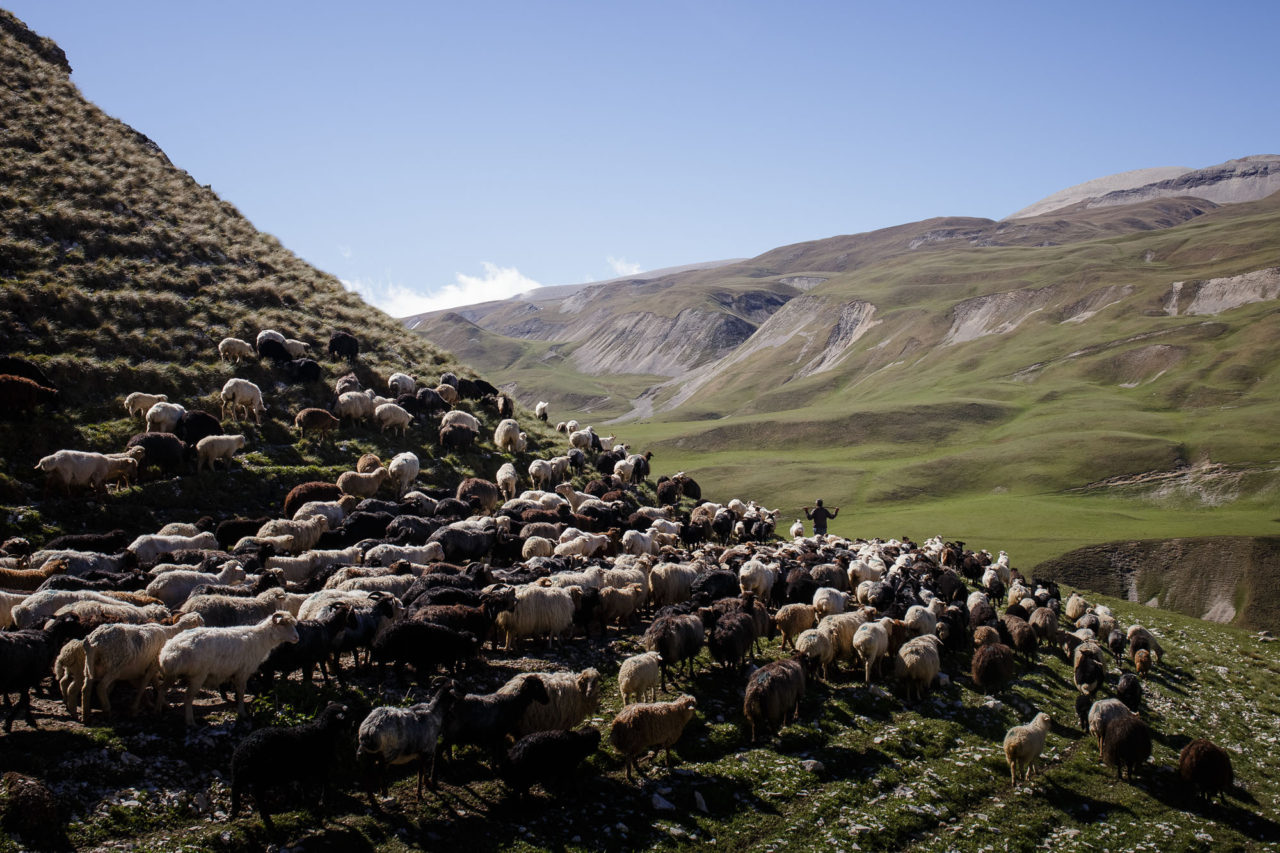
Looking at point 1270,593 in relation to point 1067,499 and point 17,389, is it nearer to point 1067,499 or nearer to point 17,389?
point 1067,499

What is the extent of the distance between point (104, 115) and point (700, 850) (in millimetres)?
59046

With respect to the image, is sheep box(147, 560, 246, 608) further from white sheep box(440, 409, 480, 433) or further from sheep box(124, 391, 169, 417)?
white sheep box(440, 409, 480, 433)

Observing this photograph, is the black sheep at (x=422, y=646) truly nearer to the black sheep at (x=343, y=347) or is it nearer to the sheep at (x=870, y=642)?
the sheep at (x=870, y=642)

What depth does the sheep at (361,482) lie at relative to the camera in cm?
2566

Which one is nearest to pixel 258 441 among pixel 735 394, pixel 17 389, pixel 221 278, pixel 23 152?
pixel 17 389

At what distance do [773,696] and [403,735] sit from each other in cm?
→ 607

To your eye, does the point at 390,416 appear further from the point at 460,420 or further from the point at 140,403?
the point at 140,403

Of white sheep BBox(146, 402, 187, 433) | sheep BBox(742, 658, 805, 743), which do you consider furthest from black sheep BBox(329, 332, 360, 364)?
sheep BBox(742, 658, 805, 743)

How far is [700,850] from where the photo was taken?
9578 millimetres

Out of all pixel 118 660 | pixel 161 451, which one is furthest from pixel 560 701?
pixel 161 451

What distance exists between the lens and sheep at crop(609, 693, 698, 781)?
11.0 meters

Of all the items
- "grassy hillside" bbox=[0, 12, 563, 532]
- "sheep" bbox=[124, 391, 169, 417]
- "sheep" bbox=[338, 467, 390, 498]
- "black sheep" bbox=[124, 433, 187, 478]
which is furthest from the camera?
"sheep" bbox=[338, 467, 390, 498]

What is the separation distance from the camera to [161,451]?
23.2m

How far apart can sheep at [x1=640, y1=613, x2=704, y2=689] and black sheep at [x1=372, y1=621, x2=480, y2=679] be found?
→ 11.6 feet
